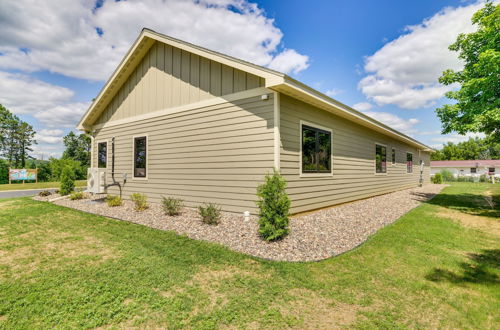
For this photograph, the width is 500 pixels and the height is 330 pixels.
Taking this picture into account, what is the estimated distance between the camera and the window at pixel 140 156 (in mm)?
9211

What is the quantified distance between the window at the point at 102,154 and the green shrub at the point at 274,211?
9269 millimetres

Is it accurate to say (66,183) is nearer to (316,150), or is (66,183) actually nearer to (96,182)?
(96,182)

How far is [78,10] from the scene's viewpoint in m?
9.05

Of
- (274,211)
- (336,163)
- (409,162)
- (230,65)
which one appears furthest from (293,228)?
(409,162)

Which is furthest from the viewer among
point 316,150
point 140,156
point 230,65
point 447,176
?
point 447,176

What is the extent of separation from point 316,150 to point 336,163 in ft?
4.80

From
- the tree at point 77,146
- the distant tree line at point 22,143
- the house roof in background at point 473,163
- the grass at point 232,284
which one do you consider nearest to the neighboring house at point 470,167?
the house roof in background at point 473,163

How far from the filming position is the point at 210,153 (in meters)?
7.03

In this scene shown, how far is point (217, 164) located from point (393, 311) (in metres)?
5.26

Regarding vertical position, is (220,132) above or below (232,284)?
above

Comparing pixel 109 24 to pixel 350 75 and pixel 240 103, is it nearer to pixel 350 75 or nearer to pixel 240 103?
pixel 240 103

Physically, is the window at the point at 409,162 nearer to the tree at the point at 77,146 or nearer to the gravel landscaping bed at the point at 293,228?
the gravel landscaping bed at the point at 293,228

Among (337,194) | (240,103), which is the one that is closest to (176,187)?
(240,103)

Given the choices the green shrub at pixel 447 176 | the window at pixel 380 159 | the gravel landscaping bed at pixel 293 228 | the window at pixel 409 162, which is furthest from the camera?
the green shrub at pixel 447 176
